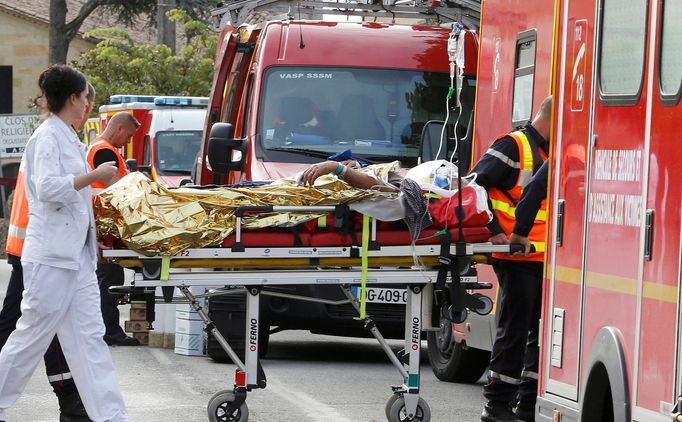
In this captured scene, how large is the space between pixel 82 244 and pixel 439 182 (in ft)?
6.27

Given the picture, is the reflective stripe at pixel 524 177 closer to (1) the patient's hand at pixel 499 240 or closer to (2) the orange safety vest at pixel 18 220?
(1) the patient's hand at pixel 499 240

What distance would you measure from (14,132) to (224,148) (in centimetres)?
2029

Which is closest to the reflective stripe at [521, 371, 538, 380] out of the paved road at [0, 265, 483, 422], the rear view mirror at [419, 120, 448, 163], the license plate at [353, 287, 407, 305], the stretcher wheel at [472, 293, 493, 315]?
the stretcher wheel at [472, 293, 493, 315]

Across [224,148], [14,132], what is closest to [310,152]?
[224,148]

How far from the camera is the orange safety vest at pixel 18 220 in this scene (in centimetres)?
826

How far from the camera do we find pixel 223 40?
46.4 ft

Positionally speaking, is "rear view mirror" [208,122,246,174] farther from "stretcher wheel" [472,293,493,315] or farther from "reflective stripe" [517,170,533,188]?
"stretcher wheel" [472,293,493,315]

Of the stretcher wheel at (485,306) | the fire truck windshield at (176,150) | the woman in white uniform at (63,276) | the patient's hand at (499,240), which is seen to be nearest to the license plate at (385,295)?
the stretcher wheel at (485,306)

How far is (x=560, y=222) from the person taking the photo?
673 cm

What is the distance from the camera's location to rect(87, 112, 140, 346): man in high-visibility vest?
11.9m

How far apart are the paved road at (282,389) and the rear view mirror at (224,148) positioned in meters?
1.51

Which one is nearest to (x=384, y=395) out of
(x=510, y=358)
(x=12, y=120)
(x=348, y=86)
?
(x=510, y=358)

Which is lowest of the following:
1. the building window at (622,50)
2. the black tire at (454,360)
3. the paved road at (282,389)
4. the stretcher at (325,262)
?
the paved road at (282,389)

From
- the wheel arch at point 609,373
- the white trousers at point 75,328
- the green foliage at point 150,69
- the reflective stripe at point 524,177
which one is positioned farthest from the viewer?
the green foliage at point 150,69
